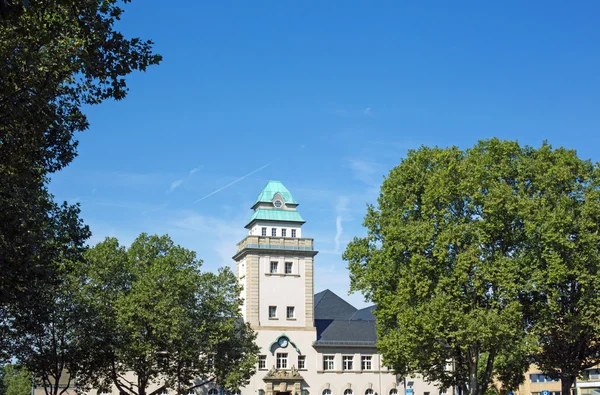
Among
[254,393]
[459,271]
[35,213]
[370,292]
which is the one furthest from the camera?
[254,393]

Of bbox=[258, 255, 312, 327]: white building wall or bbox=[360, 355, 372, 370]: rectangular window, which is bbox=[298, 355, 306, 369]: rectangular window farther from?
bbox=[360, 355, 372, 370]: rectangular window

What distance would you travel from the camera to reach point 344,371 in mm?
64188

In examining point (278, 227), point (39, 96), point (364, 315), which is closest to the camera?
point (39, 96)

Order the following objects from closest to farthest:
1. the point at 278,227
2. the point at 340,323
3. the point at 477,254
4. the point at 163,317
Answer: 1. the point at 477,254
2. the point at 163,317
3. the point at 278,227
4. the point at 340,323

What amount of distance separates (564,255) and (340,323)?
115 ft

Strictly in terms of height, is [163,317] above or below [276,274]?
below

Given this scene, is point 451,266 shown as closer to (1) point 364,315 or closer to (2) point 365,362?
(2) point 365,362

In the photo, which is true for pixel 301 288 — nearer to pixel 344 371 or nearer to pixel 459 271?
pixel 344 371

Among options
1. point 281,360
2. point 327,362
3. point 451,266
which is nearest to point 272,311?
point 281,360

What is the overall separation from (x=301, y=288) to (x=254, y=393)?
33.5ft

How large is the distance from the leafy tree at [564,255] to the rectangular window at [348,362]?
28.0 meters

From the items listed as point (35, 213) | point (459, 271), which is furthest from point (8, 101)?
point (459, 271)

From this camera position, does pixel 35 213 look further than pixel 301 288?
No

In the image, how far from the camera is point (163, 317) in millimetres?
45594
